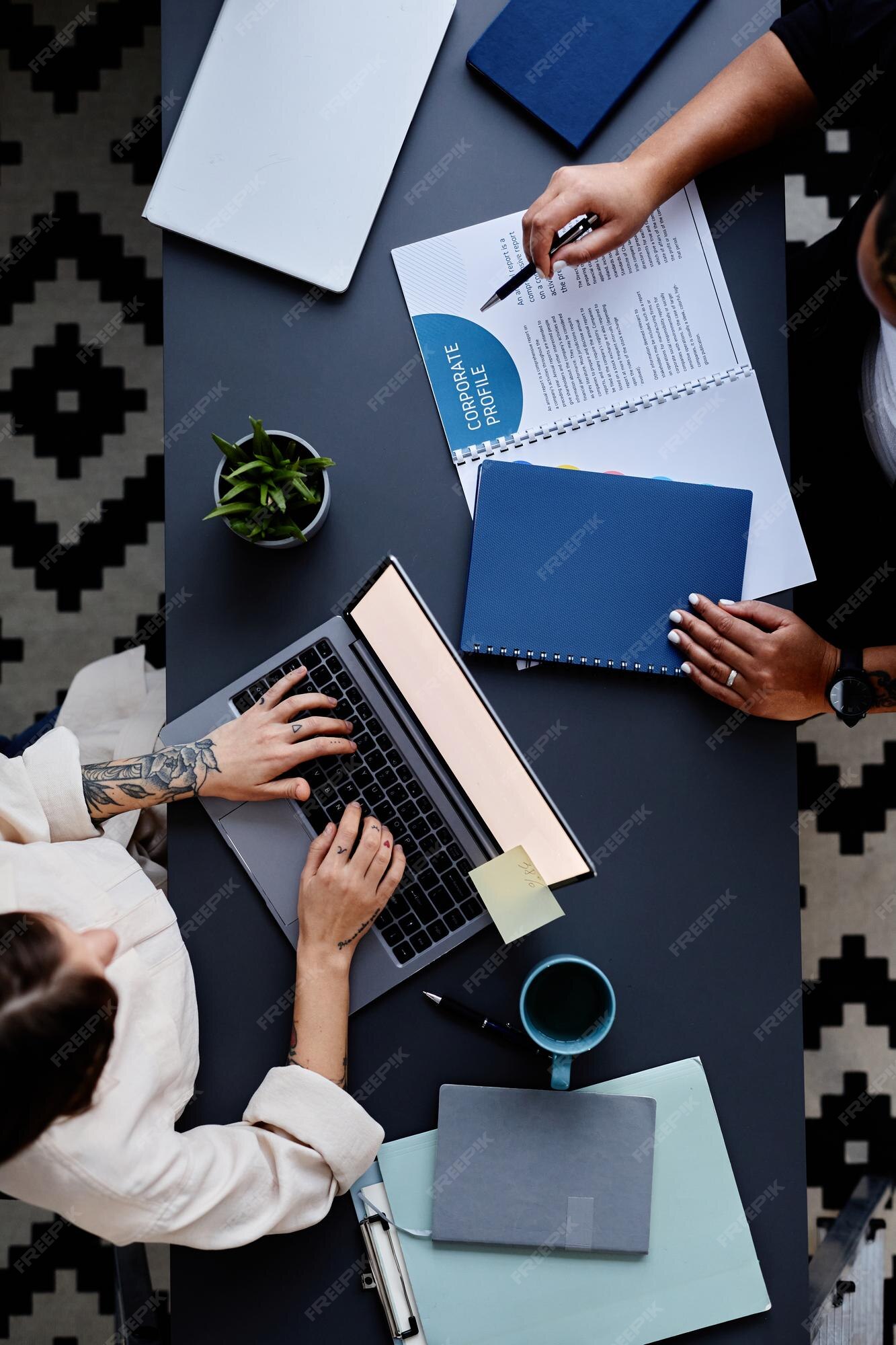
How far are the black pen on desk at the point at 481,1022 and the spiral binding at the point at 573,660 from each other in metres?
0.35

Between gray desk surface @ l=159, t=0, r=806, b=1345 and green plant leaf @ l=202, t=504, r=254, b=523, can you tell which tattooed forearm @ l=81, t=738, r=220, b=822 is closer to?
gray desk surface @ l=159, t=0, r=806, b=1345

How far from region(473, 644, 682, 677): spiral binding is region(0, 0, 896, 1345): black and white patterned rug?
73 centimetres

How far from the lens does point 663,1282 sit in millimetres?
905

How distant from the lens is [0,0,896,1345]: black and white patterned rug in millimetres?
1564

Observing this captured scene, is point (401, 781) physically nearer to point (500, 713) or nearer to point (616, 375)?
point (500, 713)

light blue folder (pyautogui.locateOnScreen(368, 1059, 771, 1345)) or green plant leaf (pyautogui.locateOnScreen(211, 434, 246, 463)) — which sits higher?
green plant leaf (pyautogui.locateOnScreen(211, 434, 246, 463))

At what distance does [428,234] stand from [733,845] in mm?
710

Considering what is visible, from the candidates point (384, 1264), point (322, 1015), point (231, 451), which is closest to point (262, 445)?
point (231, 451)

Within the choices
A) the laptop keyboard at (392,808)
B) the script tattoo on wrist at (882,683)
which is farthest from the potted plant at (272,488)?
the script tattoo on wrist at (882,683)

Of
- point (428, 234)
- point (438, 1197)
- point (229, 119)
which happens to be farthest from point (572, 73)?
point (438, 1197)

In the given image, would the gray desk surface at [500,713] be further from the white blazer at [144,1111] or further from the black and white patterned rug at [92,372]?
the black and white patterned rug at [92,372]

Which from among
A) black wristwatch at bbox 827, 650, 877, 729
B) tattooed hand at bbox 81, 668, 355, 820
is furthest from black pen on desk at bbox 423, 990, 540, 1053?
black wristwatch at bbox 827, 650, 877, 729

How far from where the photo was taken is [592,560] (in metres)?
0.95

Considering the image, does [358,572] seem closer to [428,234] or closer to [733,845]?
[428,234]
